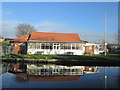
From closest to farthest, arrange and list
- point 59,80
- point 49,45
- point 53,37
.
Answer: point 59,80
point 49,45
point 53,37

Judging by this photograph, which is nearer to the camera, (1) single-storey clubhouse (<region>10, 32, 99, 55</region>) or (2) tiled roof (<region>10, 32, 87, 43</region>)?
(1) single-storey clubhouse (<region>10, 32, 99, 55</region>)

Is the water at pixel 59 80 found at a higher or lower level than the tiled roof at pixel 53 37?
lower

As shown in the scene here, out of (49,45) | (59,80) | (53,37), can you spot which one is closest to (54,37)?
(53,37)

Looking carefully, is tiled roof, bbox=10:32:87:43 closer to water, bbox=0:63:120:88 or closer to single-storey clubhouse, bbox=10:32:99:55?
single-storey clubhouse, bbox=10:32:99:55

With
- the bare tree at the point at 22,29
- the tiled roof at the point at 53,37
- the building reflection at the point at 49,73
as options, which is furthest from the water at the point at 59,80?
the bare tree at the point at 22,29

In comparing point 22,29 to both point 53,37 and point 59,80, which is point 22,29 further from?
point 59,80

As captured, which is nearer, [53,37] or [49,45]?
[49,45]

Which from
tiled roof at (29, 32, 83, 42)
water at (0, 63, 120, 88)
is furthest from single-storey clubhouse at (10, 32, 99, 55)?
water at (0, 63, 120, 88)

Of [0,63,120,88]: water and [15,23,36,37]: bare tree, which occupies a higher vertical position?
[15,23,36,37]: bare tree

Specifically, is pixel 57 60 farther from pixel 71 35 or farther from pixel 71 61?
pixel 71 35

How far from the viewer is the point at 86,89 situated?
721 centimetres

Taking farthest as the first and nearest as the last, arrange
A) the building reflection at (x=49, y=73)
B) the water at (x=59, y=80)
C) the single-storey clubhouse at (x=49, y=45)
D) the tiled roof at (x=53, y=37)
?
the tiled roof at (x=53, y=37)
the single-storey clubhouse at (x=49, y=45)
the building reflection at (x=49, y=73)
the water at (x=59, y=80)

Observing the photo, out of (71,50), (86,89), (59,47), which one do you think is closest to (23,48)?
(59,47)

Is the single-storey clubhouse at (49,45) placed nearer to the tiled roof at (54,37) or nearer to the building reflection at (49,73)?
the tiled roof at (54,37)
